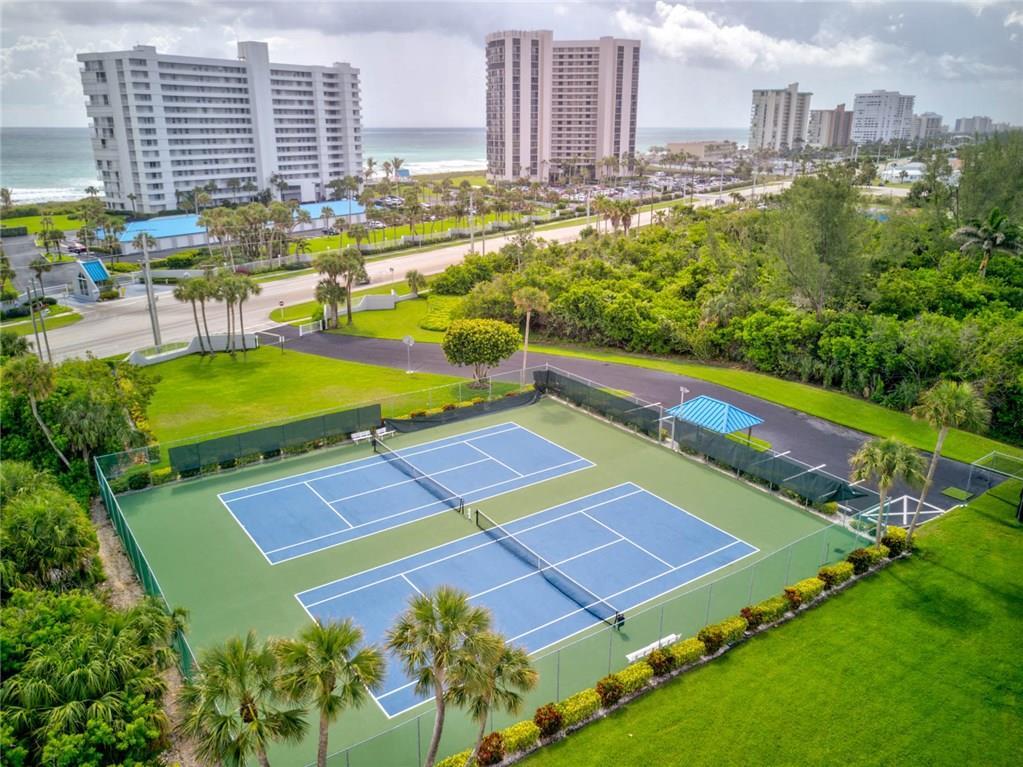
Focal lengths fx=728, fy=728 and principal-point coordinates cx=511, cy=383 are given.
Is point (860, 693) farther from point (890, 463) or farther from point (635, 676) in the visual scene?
point (890, 463)

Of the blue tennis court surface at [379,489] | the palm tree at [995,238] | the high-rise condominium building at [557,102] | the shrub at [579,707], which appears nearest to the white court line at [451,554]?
the blue tennis court surface at [379,489]

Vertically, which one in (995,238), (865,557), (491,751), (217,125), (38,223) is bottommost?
(491,751)

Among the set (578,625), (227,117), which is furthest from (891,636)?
(227,117)

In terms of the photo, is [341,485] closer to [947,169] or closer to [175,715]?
[175,715]

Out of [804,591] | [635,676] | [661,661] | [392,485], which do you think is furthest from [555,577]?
[392,485]

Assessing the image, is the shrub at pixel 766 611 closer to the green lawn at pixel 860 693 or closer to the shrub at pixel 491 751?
the green lawn at pixel 860 693
